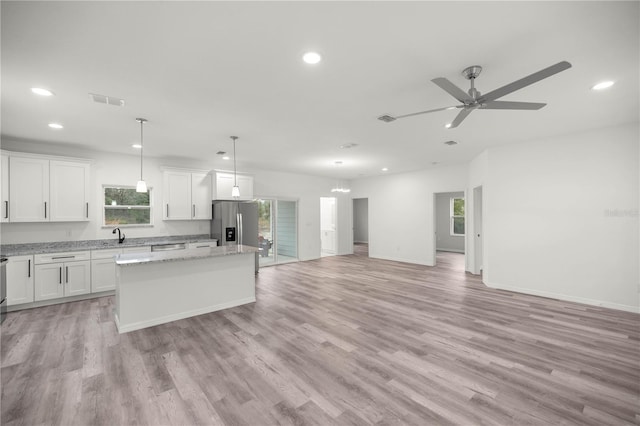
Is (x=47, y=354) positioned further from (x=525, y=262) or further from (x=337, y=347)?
(x=525, y=262)

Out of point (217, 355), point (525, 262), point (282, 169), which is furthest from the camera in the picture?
point (282, 169)

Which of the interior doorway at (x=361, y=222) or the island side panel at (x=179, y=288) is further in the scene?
the interior doorway at (x=361, y=222)

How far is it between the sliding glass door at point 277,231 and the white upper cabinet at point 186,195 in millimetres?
1570

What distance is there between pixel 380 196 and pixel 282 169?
11.1ft

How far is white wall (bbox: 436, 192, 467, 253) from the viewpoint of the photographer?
34.7ft

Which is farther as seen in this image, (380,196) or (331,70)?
(380,196)

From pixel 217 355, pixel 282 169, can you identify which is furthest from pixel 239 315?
pixel 282 169

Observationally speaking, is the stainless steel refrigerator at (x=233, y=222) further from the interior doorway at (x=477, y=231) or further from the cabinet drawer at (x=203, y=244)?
the interior doorway at (x=477, y=231)

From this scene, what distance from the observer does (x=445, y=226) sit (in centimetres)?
1084

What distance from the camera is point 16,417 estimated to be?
1977 millimetres

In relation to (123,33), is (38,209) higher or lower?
lower

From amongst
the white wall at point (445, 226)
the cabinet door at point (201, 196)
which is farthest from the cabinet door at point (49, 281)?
the white wall at point (445, 226)

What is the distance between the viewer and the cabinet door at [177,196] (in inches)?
233

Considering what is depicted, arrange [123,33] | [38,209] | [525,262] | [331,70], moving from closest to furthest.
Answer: [123,33]
[331,70]
[38,209]
[525,262]
